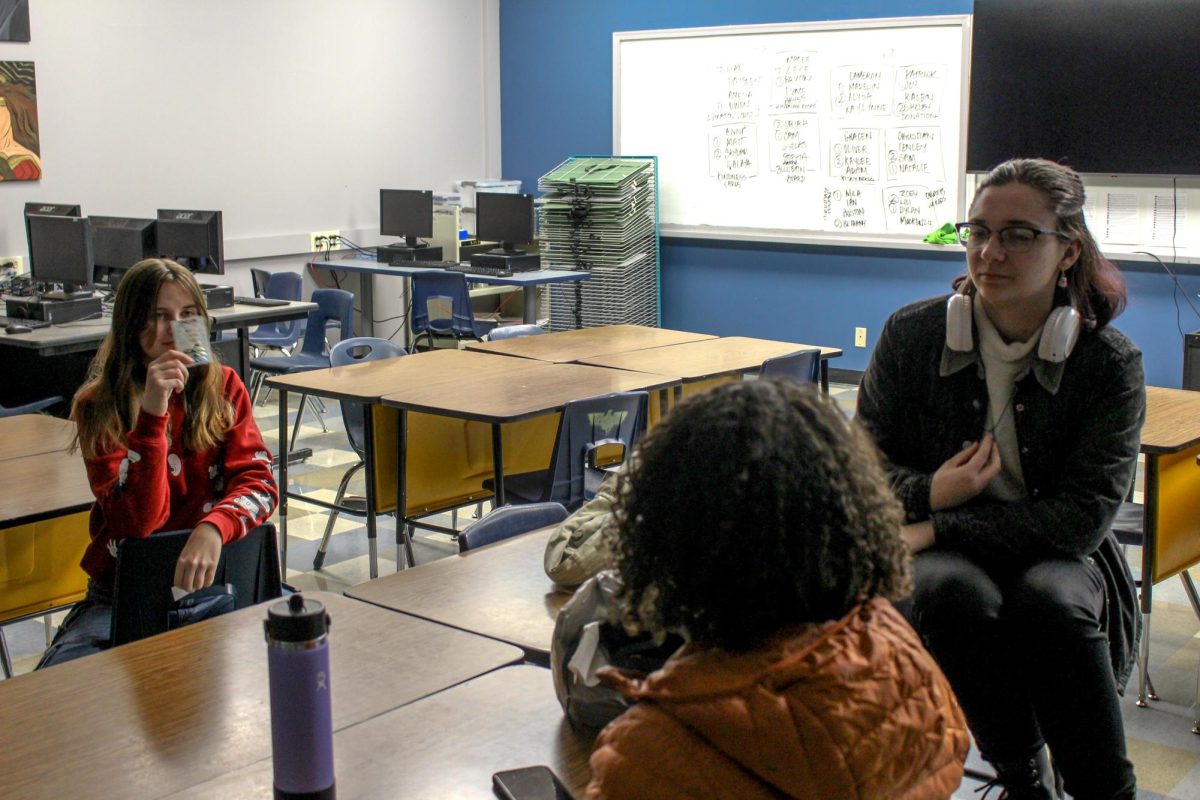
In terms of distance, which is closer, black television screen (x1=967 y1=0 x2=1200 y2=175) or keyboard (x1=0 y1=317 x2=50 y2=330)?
keyboard (x1=0 y1=317 x2=50 y2=330)

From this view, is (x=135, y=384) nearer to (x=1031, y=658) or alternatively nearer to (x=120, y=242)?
(x=1031, y=658)

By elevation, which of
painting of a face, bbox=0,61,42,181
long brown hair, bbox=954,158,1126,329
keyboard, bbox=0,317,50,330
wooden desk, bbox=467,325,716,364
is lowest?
wooden desk, bbox=467,325,716,364

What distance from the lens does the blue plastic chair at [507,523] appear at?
2330 mm

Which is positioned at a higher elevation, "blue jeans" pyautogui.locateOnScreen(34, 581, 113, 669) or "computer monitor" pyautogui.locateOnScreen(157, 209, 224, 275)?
"computer monitor" pyautogui.locateOnScreen(157, 209, 224, 275)

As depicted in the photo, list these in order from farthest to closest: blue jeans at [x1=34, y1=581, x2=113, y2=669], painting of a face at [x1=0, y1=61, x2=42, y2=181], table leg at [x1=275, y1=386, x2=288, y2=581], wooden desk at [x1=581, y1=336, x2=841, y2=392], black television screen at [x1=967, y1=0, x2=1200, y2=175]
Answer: painting of a face at [x1=0, y1=61, x2=42, y2=181] → black television screen at [x1=967, y1=0, x2=1200, y2=175] → wooden desk at [x1=581, y1=336, x2=841, y2=392] → table leg at [x1=275, y1=386, x2=288, y2=581] → blue jeans at [x1=34, y1=581, x2=113, y2=669]

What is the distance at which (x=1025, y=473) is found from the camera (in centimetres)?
225

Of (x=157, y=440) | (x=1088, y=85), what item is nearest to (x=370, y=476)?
(x=157, y=440)

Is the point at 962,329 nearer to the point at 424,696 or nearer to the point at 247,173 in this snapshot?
the point at 424,696

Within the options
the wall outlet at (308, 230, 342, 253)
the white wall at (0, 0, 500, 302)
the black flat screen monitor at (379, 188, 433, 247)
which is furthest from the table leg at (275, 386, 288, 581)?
the wall outlet at (308, 230, 342, 253)

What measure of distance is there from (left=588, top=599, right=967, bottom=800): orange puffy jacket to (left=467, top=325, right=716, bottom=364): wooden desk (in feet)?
11.1

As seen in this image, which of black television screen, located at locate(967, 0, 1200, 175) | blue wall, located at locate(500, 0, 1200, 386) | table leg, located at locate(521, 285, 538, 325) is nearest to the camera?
black television screen, located at locate(967, 0, 1200, 175)

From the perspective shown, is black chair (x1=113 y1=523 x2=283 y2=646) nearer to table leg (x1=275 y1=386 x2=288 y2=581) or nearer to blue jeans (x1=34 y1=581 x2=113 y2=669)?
blue jeans (x1=34 y1=581 x2=113 y2=669)

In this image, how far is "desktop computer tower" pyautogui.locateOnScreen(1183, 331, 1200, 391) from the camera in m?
5.79

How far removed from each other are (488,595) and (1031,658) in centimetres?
91
